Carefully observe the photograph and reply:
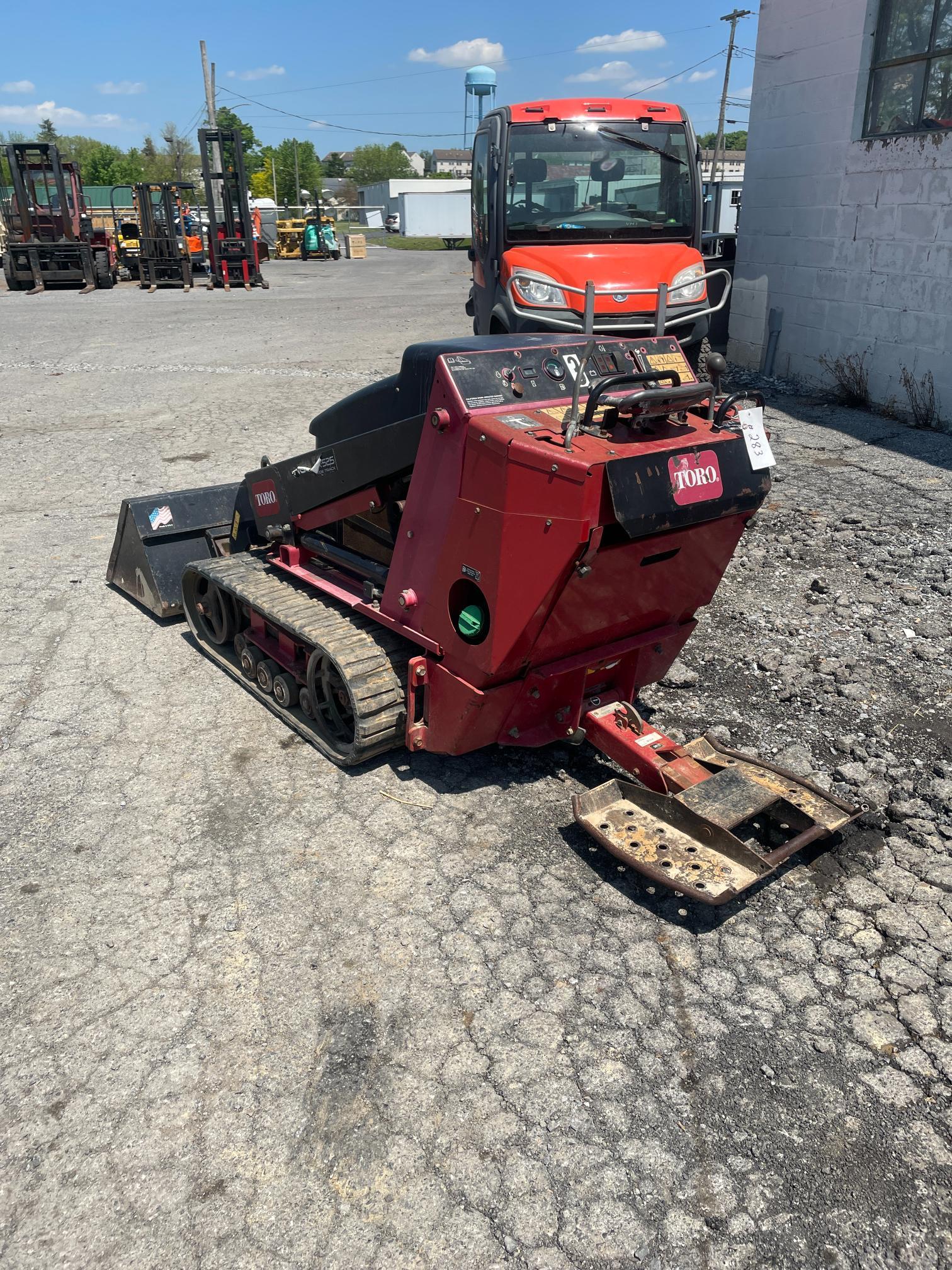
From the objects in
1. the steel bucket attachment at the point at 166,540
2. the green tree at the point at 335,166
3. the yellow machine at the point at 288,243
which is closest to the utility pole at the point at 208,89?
the yellow machine at the point at 288,243

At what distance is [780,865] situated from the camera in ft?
12.3

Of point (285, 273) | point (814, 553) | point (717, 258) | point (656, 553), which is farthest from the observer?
point (285, 273)

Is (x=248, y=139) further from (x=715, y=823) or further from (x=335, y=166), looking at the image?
(x=715, y=823)

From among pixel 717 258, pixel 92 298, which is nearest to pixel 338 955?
pixel 717 258

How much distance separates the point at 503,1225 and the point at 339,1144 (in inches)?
20.5

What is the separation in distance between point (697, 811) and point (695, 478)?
4.24 feet

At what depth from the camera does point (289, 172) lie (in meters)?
84.5

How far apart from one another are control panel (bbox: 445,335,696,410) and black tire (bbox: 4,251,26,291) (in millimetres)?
26486

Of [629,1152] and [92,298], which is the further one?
[92,298]

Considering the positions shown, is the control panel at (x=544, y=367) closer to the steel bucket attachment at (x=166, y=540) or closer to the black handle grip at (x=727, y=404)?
the black handle grip at (x=727, y=404)

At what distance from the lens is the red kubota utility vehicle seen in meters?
3.41

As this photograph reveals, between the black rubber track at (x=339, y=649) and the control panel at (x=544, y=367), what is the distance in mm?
1284

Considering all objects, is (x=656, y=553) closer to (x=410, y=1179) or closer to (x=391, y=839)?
(x=391, y=839)

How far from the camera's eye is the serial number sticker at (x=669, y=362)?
13.6ft
